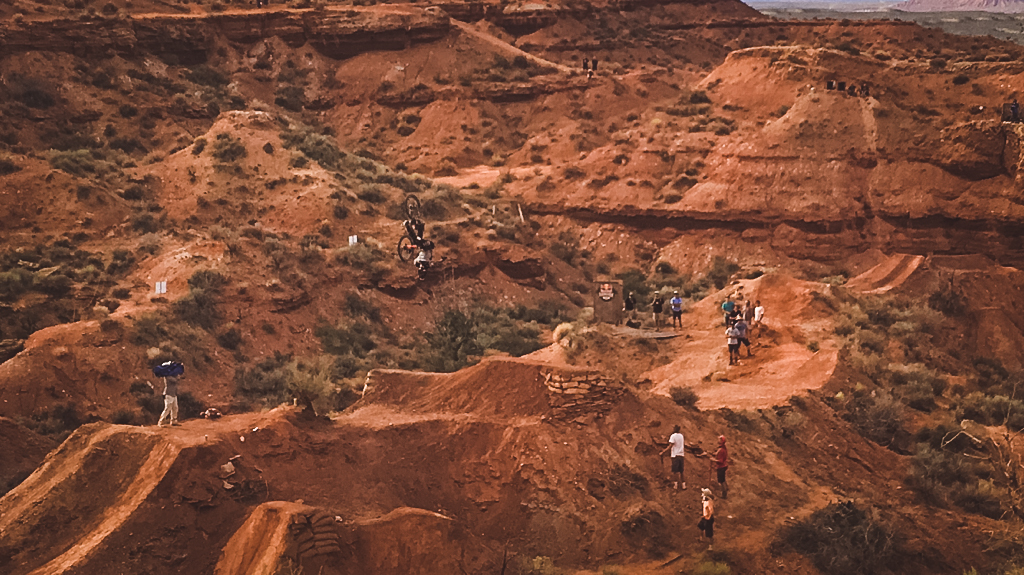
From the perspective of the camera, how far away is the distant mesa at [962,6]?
119 meters

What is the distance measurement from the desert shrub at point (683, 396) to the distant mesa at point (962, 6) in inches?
4455

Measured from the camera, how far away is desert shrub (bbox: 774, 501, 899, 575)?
1627cm

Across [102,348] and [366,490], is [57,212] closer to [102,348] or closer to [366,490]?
[102,348]

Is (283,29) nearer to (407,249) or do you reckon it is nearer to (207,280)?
(207,280)

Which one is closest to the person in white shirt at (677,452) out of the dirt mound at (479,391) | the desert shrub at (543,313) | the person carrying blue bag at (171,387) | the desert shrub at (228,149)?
the dirt mound at (479,391)

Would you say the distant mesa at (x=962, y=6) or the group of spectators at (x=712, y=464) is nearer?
the group of spectators at (x=712, y=464)

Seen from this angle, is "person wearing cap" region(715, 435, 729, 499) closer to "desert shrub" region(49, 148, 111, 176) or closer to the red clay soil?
the red clay soil

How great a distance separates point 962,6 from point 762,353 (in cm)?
12247

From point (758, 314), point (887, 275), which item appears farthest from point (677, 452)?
point (887, 275)

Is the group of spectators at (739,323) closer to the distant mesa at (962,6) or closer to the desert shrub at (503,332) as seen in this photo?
the desert shrub at (503,332)

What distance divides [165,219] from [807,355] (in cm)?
2210

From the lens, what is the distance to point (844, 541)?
16.4m

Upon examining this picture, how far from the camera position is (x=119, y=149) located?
40969mm

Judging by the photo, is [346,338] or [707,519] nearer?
[707,519]
